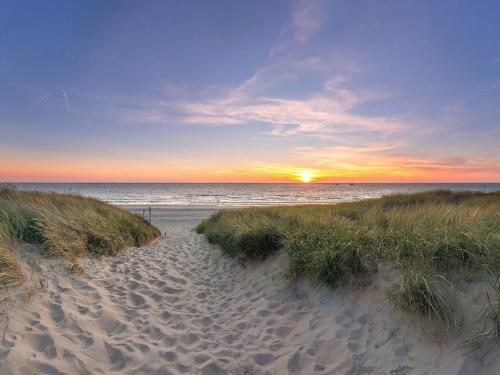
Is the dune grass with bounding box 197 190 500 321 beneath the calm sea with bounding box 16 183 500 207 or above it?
above

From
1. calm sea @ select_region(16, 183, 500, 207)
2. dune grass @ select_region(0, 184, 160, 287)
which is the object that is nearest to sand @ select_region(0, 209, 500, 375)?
dune grass @ select_region(0, 184, 160, 287)

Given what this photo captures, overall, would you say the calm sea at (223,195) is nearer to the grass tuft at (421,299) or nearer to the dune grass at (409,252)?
the dune grass at (409,252)

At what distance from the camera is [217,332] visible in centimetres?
457

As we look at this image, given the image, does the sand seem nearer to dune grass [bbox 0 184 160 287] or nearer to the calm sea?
dune grass [bbox 0 184 160 287]

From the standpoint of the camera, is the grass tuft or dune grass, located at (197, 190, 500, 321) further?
dune grass, located at (197, 190, 500, 321)

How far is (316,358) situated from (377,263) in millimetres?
1963

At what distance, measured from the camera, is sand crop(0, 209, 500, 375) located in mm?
3240

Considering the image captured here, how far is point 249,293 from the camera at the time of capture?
20.3 feet

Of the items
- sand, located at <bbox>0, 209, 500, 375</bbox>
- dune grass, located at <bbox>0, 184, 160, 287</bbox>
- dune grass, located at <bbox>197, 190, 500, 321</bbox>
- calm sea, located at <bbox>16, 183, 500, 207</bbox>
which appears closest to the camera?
sand, located at <bbox>0, 209, 500, 375</bbox>

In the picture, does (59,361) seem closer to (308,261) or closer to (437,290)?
(308,261)

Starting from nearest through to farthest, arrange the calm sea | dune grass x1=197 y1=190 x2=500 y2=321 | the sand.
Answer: the sand < dune grass x1=197 y1=190 x2=500 y2=321 < the calm sea

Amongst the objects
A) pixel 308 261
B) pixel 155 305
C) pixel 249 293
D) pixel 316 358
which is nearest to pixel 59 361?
pixel 155 305

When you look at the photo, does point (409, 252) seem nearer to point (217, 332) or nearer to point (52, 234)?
point (217, 332)

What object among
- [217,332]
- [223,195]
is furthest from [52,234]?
[223,195]
